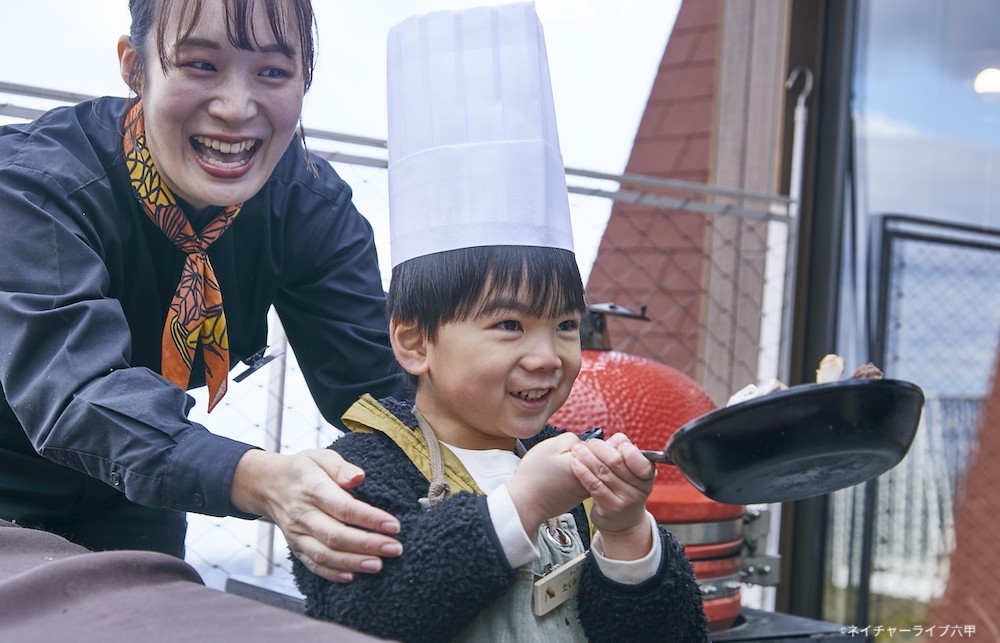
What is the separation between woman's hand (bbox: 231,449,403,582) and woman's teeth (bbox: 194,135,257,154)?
47 cm

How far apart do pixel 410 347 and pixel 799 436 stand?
458 mm

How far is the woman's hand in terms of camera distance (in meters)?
0.94

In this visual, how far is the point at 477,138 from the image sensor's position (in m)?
1.11

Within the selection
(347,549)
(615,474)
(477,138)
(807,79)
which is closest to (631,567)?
(615,474)

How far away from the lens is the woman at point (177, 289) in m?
1.00

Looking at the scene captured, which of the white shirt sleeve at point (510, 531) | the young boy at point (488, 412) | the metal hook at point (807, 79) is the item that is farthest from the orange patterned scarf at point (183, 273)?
the metal hook at point (807, 79)

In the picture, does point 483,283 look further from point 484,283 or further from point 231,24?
point 231,24

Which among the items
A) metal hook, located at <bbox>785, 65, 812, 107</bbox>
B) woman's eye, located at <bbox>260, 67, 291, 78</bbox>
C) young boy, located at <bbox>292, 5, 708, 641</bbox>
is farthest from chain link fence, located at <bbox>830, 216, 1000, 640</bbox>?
woman's eye, located at <bbox>260, 67, 291, 78</bbox>

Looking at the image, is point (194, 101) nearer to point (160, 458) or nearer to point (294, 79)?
point (294, 79)

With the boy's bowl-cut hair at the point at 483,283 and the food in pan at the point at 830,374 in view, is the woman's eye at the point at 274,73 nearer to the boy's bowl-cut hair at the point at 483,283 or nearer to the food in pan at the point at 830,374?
the boy's bowl-cut hair at the point at 483,283

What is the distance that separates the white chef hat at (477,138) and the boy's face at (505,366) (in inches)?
3.6

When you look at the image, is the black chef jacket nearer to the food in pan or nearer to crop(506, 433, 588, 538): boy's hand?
crop(506, 433, 588, 538): boy's hand

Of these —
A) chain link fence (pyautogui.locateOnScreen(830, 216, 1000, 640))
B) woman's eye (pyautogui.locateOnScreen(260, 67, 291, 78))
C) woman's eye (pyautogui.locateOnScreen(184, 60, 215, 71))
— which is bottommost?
chain link fence (pyautogui.locateOnScreen(830, 216, 1000, 640))

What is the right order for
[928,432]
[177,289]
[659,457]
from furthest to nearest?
[928,432] < [177,289] < [659,457]
